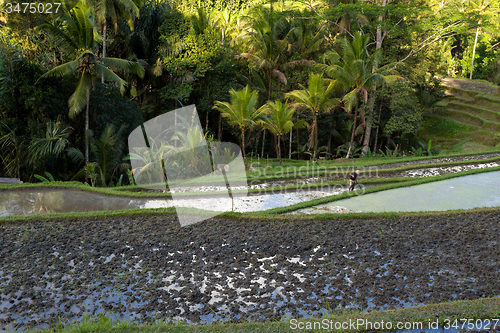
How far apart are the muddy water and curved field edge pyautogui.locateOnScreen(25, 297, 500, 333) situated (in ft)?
14.4

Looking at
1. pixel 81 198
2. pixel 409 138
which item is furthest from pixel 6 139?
pixel 409 138

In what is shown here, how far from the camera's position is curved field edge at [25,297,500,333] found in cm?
425

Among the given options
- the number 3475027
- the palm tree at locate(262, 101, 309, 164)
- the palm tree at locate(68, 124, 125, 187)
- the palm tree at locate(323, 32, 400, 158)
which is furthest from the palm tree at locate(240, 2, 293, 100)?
the number 3475027

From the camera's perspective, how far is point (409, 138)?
22.5m

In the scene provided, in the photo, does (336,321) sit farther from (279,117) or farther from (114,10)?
(114,10)

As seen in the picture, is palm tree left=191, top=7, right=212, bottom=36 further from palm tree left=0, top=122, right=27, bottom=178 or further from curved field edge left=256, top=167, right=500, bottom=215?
curved field edge left=256, top=167, right=500, bottom=215

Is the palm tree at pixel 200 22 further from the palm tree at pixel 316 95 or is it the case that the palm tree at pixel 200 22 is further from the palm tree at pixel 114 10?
the palm tree at pixel 316 95

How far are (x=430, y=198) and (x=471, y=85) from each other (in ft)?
73.0

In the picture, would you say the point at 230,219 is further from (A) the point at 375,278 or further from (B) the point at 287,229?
(A) the point at 375,278

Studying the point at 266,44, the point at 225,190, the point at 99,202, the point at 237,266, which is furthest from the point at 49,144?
the point at 266,44

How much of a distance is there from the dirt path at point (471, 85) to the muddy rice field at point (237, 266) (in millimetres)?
22380

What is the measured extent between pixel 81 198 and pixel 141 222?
2827 millimetres

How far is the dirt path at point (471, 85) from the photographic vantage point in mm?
26184

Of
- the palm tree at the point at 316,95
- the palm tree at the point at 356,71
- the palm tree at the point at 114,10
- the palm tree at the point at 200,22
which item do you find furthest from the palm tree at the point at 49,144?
the palm tree at the point at 356,71
